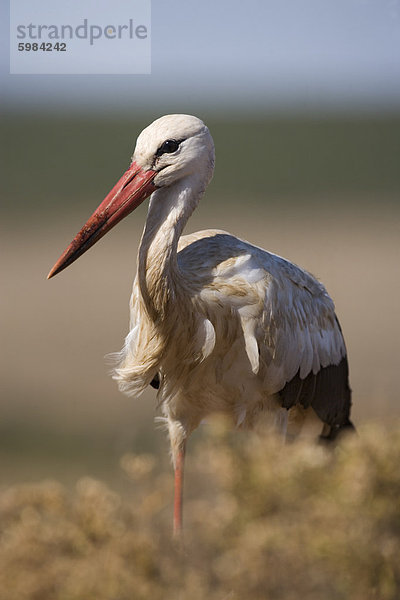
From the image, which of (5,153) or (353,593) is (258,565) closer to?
(353,593)

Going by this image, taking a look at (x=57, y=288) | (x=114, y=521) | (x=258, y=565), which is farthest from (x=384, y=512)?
(x=57, y=288)

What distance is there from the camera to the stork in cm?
293

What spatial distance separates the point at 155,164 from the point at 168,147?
0.24 feet

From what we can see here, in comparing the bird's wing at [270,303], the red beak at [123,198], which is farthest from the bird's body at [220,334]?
the red beak at [123,198]

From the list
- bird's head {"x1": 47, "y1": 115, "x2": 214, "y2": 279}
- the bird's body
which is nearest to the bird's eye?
bird's head {"x1": 47, "y1": 115, "x2": 214, "y2": 279}

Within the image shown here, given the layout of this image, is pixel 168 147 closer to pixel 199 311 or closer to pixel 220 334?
pixel 199 311

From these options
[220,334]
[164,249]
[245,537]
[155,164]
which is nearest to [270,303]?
[220,334]

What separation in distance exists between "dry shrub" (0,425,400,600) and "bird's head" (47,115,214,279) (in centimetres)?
108

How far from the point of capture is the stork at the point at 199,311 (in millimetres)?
2934

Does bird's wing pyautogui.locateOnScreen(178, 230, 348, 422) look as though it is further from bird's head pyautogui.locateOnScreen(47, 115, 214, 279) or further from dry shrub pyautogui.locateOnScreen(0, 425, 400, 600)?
dry shrub pyautogui.locateOnScreen(0, 425, 400, 600)

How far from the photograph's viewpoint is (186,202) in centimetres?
298

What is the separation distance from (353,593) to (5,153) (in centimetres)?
1423

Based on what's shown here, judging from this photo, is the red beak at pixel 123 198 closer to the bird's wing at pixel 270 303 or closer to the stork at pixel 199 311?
the stork at pixel 199 311

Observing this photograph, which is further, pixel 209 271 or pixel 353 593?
pixel 209 271
